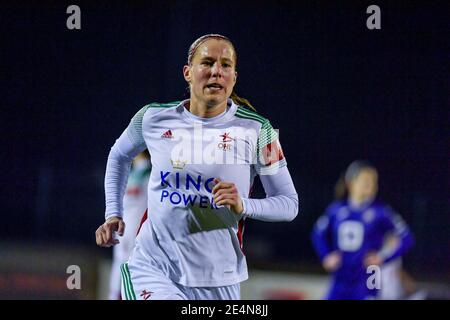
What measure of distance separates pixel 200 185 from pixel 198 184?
0.01m

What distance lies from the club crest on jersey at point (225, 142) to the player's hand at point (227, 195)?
A: 1.04 ft

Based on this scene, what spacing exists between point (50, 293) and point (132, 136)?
1.21 m

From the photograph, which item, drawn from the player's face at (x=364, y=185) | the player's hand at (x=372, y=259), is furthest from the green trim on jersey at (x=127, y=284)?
the player's hand at (x=372, y=259)

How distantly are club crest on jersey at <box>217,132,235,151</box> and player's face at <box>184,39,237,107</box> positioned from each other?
0.55 feet

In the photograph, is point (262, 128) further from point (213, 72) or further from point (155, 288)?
point (155, 288)

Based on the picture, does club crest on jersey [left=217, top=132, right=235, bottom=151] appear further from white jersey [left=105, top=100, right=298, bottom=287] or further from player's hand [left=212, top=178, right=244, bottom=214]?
player's hand [left=212, top=178, right=244, bottom=214]

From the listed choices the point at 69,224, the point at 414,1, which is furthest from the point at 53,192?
the point at 414,1

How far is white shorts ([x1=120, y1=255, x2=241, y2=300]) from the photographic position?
3.55 m

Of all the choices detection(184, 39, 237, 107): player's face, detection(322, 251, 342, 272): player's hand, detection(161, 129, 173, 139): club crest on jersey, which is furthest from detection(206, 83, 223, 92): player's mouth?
detection(322, 251, 342, 272): player's hand

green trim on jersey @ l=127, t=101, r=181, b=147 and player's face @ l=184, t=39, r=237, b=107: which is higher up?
player's face @ l=184, t=39, r=237, b=107

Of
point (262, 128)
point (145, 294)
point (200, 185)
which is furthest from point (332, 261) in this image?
point (145, 294)

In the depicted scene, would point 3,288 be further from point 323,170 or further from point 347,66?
point 347,66

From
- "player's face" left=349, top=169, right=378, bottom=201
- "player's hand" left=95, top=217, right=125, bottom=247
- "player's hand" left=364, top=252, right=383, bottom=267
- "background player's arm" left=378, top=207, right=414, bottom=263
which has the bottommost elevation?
"player's hand" left=364, top=252, right=383, bottom=267

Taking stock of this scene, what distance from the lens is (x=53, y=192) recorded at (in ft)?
14.9
